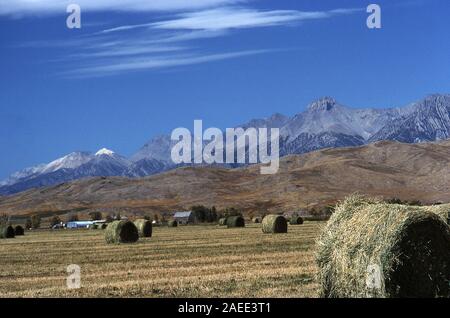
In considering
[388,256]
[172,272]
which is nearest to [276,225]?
[172,272]

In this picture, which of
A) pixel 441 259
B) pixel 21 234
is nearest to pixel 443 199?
pixel 21 234

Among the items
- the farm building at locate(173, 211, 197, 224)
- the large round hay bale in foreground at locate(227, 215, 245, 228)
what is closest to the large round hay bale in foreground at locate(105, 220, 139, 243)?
the large round hay bale in foreground at locate(227, 215, 245, 228)

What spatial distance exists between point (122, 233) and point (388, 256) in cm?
2917

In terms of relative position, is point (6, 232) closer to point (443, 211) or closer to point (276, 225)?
point (276, 225)

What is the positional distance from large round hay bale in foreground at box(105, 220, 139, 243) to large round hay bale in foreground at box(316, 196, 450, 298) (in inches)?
1087

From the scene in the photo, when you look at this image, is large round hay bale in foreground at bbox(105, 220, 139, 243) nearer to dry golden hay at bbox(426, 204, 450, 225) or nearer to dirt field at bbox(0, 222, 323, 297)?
dirt field at bbox(0, 222, 323, 297)

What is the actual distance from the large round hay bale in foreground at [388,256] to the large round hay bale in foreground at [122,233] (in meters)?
27.6

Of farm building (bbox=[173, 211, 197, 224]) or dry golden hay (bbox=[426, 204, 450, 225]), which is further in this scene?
farm building (bbox=[173, 211, 197, 224])

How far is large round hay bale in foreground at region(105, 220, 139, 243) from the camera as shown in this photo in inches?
1702

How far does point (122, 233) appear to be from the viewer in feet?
141

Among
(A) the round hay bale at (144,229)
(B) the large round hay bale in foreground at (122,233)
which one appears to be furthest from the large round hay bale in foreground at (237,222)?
(B) the large round hay bale in foreground at (122,233)

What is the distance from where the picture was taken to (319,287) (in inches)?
664
